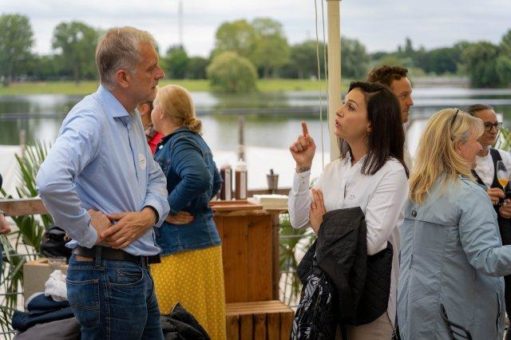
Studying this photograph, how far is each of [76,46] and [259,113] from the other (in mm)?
15225

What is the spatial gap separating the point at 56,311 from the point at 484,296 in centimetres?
159

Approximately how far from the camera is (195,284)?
12.9 feet

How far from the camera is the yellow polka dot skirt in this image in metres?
3.87

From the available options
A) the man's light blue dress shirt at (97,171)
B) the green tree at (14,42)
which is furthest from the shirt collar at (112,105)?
the green tree at (14,42)

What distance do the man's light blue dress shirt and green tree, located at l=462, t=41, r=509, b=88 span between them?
6665mm

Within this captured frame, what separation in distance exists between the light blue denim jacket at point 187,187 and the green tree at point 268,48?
20.7 m

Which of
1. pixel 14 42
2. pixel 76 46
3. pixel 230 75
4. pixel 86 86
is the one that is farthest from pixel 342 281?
pixel 230 75

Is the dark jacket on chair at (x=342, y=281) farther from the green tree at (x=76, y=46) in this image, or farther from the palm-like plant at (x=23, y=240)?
the green tree at (x=76, y=46)

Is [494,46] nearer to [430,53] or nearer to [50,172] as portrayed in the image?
[430,53]

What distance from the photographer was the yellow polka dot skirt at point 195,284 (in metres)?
3.87

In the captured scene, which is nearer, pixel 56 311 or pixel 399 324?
pixel 399 324

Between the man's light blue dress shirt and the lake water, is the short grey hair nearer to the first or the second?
the man's light blue dress shirt

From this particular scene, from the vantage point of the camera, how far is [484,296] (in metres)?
2.92

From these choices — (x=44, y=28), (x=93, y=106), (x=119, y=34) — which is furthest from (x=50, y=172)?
(x=44, y=28)
